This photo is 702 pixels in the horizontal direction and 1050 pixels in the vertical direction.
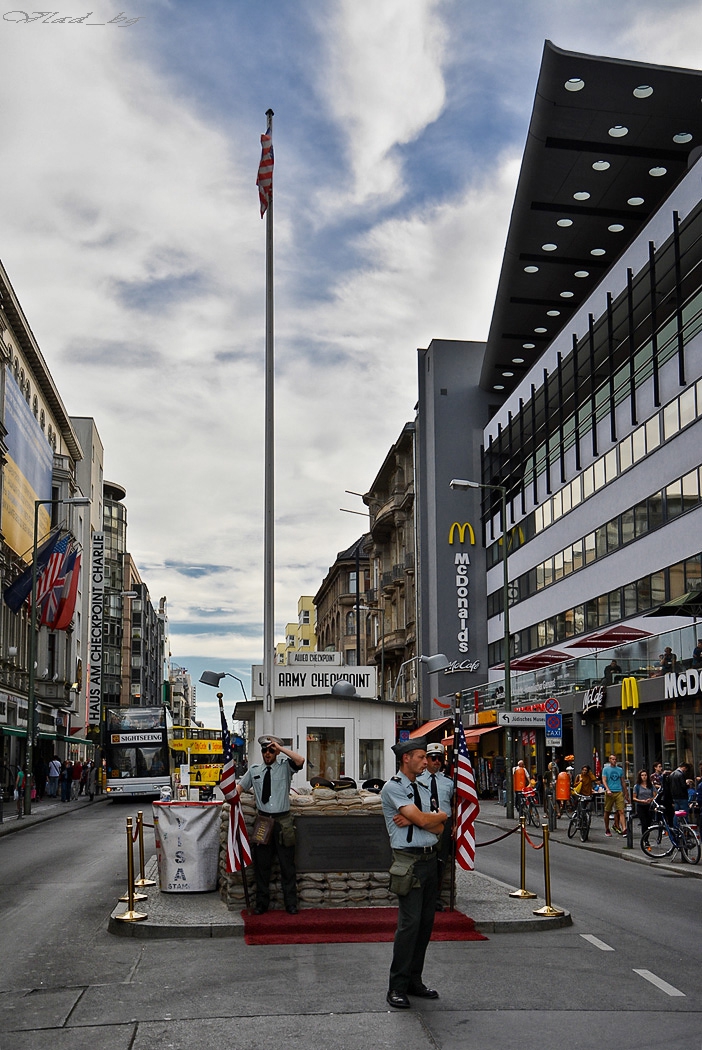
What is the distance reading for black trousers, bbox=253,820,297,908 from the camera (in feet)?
41.2

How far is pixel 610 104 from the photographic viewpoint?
133 ft

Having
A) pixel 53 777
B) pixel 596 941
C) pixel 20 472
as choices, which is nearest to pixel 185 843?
pixel 596 941

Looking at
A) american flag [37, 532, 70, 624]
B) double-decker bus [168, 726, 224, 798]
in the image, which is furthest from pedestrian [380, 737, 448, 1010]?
double-decker bus [168, 726, 224, 798]

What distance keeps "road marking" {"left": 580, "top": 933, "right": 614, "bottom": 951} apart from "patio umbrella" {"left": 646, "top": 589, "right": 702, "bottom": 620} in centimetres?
2116

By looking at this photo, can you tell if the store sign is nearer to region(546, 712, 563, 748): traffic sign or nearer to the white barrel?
region(546, 712, 563, 748): traffic sign

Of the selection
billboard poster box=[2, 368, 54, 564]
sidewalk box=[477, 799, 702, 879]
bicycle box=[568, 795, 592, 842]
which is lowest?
sidewalk box=[477, 799, 702, 879]

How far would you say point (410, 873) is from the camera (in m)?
8.49

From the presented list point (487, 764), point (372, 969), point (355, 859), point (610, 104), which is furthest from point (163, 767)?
point (372, 969)

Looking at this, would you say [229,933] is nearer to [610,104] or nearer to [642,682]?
[642,682]

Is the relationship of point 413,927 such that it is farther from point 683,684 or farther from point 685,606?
point 685,606

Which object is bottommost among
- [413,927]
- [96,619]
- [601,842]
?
[601,842]

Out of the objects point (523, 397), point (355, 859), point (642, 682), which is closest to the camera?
point (355, 859)

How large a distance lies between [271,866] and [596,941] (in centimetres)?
353

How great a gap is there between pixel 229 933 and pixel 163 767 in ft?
119
